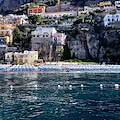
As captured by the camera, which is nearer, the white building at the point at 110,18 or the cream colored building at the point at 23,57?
the cream colored building at the point at 23,57

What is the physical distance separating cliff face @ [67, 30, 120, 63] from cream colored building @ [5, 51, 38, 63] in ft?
52.8

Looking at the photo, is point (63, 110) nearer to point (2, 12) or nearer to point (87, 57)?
point (87, 57)

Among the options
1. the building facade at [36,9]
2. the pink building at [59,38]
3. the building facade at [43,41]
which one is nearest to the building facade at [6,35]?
the building facade at [43,41]

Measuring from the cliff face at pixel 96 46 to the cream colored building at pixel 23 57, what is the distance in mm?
16099

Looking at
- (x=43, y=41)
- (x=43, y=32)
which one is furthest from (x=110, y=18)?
(x=43, y=41)

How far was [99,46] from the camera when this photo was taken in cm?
7688

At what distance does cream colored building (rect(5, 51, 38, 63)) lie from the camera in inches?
2867

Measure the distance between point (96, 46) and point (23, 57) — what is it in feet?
103

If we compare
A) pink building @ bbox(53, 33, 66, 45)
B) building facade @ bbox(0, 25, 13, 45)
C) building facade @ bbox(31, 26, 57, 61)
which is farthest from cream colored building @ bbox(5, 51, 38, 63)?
pink building @ bbox(53, 33, 66, 45)

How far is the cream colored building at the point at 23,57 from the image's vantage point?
72812 mm

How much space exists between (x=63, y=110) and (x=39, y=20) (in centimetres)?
7998

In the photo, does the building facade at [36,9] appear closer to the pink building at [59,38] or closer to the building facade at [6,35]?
the building facade at [6,35]

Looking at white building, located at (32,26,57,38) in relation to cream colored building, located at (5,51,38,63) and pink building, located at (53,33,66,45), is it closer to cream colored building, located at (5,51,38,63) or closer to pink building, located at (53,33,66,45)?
pink building, located at (53,33,66,45)

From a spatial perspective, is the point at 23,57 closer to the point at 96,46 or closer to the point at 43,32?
the point at 43,32
